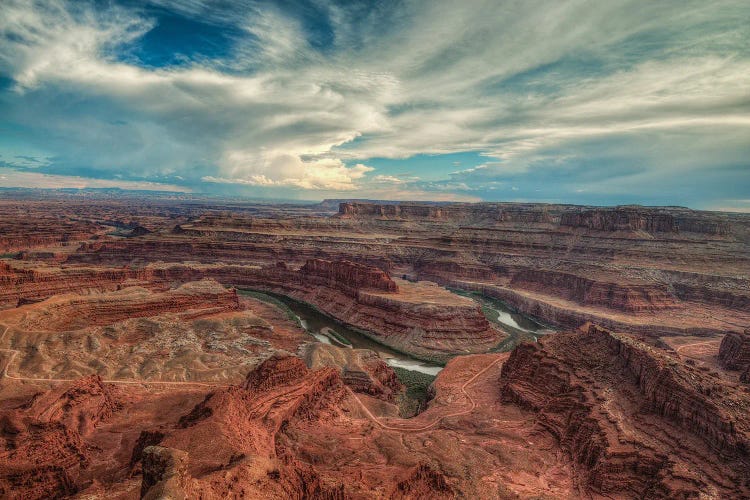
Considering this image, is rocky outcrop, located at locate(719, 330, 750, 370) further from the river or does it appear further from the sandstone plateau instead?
the river

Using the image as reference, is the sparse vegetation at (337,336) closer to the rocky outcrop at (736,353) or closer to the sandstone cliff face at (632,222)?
the rocky outcrop at (736,353)

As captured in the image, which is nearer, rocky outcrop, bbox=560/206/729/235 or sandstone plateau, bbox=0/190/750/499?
sandstone plateau, bbox=0/190/750/499

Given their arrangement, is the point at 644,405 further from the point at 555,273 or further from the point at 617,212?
the point at 617,212

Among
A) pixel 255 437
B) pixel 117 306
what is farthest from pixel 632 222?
pixel 117 306

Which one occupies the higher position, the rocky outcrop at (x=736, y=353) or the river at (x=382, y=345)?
the rocky outcrop at (x=736, y=353)

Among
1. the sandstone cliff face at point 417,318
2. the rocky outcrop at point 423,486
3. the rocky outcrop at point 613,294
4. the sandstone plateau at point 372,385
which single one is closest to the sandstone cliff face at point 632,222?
the sandstone plateau at point 372,385

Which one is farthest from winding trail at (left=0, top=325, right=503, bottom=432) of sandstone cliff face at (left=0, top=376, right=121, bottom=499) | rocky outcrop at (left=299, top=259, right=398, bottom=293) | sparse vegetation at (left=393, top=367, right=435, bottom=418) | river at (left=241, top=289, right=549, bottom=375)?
rocky outcrop at (left=299, top=259, right=398, bottom=293)
